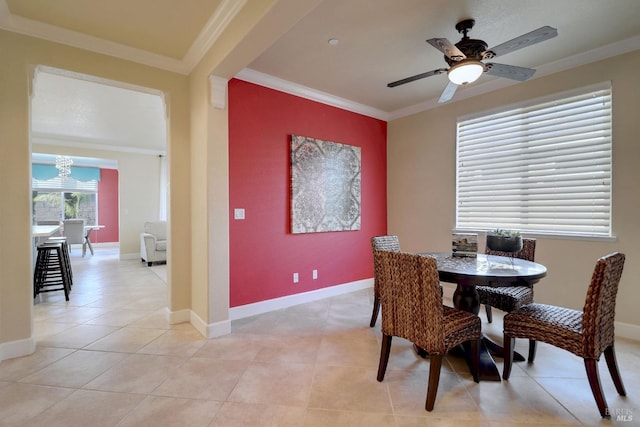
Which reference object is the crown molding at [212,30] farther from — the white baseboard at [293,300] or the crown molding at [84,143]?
the crown molding at [84,143]

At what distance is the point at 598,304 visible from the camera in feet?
5.22

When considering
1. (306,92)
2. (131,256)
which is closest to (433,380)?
(306,92)

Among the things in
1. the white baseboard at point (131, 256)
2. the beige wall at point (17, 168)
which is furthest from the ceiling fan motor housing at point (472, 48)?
the white baseboard at point (131, 256)

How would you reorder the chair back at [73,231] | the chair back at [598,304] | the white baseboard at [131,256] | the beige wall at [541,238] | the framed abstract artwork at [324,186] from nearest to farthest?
the chair back at [598,304] < the beige wall at [541,238] < the framed abstract artwork at [324,186] < the chair back at [73,231] < the white baseboard at [131,256]

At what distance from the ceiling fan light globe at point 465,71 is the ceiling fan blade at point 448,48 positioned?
0.06m

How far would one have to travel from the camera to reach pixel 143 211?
704 cm

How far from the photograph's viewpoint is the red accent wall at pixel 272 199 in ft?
10.1

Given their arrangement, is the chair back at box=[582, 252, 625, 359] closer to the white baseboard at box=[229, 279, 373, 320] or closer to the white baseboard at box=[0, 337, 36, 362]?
→ the white baseboard at box=[229, 279, 373, 320]

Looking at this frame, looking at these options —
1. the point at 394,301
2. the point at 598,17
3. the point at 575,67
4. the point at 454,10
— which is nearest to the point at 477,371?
the point at 394,301

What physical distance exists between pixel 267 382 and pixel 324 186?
238cm

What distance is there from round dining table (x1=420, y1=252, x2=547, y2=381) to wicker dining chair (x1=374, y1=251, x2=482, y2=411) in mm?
216

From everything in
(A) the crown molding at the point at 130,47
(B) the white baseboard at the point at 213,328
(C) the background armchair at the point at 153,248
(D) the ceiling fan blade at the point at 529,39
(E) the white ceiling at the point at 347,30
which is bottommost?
(B) the white baseboard at the point at 213,328

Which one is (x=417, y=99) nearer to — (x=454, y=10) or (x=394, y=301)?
(x=454, y=10)

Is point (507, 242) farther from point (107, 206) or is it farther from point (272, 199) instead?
point (107, 206)
